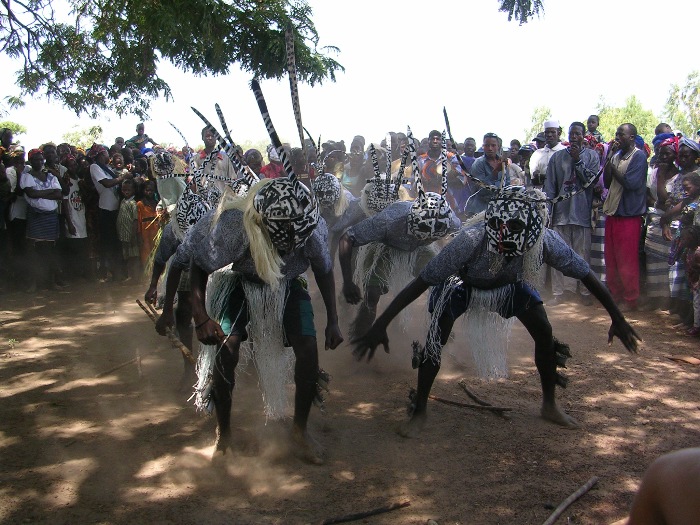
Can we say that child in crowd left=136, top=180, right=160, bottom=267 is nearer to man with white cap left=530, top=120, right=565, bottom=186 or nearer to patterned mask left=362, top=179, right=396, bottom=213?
patterned mask left=362, top=179, right=396, bottom=213

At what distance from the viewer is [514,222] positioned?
3.71 m

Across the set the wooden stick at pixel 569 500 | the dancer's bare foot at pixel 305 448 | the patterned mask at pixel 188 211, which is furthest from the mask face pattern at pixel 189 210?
the wooden stick at pixel 569 500

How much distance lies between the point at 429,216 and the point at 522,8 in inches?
97.3

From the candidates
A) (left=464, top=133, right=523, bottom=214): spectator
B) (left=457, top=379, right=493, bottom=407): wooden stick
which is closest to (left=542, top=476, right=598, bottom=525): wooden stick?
(left=457, top=379, right=493, bottom=407): wooden stick

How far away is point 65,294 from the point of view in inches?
329

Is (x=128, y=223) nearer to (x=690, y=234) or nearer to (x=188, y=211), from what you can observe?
(x=188, y=211)

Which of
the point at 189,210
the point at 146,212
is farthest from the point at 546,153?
the point at 146,212

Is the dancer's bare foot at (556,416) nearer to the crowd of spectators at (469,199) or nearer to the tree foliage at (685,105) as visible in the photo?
the crowd of spectators at (469,199)

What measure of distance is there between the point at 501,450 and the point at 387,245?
193 cm

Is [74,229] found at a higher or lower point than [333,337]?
higher

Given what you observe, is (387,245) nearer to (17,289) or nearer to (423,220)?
(423,220)

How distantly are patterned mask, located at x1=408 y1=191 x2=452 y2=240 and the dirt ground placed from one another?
1.15 meters

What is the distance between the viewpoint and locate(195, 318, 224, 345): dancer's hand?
3.44 meters

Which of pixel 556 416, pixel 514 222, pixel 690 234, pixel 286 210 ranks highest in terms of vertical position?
pixel 286 210
